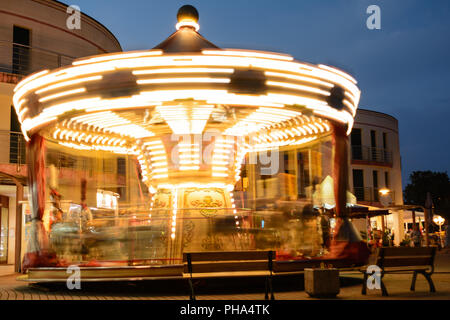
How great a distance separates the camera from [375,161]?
36281mm

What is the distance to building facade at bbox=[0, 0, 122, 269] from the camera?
18628 mm

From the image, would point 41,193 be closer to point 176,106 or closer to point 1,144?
point 176,106

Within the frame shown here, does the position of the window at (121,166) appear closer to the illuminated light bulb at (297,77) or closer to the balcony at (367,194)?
the balcony at (367,194)

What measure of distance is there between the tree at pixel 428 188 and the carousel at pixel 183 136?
5233 centimetres

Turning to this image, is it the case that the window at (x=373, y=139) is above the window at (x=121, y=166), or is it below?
above

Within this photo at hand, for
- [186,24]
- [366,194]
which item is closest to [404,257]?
[186,24]

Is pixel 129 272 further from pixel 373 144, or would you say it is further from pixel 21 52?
pixel 373 144

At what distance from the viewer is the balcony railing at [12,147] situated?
1856cm

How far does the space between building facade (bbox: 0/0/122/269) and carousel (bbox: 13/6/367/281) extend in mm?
5897

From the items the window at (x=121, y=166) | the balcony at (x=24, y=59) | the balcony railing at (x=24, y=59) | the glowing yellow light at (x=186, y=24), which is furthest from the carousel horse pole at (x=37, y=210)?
the window at (x=121, y=166)

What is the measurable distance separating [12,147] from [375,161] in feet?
79.9

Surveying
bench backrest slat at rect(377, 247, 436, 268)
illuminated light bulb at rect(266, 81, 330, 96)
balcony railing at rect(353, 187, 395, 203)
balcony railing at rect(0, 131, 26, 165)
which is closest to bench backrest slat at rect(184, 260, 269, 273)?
bench backrest slat at rect(377, 247, 436, 268)

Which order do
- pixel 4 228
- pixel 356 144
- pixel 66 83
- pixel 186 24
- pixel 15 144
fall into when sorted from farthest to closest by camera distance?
pixel 356 144 → pixel 4 228 → pixel 15 144 → pixel 186 24 → pixel 66 83

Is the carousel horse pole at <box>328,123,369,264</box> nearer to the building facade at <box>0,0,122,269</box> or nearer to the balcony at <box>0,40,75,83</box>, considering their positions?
the building facade at <box>0,0,122,269</box>
